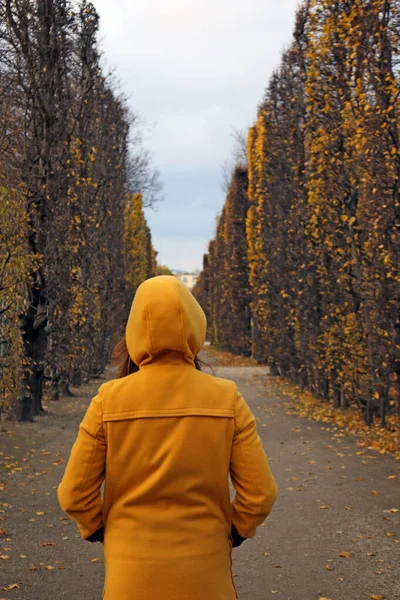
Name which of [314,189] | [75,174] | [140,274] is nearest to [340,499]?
[314,189]

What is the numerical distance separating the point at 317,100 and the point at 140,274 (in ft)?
90.8

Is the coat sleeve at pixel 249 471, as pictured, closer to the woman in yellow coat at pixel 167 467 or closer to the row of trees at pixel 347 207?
the woman in yellow coat at pixel 167 467

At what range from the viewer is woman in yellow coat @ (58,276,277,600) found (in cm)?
256

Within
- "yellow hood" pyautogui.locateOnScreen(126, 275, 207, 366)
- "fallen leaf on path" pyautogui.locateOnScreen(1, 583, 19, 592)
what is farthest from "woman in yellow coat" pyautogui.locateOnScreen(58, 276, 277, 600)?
"fallen leaf on path" pyautogui.locateOnScreen(1, 583, 19, 592)

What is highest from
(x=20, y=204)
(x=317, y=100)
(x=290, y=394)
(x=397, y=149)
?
(x=317, y=100)

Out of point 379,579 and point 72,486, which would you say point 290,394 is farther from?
point 72,486

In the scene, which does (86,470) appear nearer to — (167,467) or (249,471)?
(167,467)

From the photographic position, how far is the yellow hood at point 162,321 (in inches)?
106

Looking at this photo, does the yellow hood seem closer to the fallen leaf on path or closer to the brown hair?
the brown hair

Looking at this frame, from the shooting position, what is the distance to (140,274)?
4288cm

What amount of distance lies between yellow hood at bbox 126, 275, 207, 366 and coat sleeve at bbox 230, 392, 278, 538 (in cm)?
29

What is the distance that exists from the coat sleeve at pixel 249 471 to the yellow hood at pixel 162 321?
29 centimetres

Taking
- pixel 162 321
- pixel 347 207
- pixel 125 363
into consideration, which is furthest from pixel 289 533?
pixel 347 207

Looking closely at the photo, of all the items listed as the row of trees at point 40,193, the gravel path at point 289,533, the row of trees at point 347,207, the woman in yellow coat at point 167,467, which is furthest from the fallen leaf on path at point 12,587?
the row of trees at point 347,207
